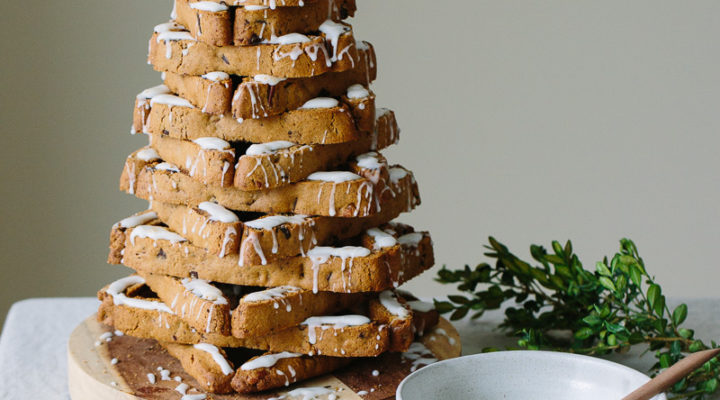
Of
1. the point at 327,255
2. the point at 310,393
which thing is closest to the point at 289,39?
the point at 327,255

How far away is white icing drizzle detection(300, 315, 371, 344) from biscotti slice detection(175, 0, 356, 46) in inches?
18.5

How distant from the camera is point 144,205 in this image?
3.45m

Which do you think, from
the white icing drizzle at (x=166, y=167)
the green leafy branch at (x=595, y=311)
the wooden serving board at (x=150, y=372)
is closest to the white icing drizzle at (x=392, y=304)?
the wooden serving board at (x=150, y=372)

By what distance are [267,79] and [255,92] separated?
0.03 meters

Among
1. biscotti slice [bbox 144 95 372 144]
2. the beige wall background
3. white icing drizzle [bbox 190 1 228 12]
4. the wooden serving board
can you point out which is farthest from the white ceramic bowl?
the beige wall background

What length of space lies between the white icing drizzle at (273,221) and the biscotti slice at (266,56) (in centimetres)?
23

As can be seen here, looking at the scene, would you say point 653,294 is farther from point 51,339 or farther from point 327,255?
point 51,339

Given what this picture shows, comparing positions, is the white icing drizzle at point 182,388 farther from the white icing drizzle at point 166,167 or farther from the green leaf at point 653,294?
the green leaf at point 653,294

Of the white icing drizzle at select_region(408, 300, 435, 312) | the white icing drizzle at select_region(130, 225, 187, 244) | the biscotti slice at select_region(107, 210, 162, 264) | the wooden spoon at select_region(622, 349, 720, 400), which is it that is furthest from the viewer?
the white icing drizzle at select_region(408, 300, 435, 312)

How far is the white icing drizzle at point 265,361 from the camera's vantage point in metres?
1.46

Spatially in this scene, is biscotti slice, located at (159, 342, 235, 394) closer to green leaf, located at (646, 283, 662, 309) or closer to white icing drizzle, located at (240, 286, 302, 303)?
white icing drizzle, located at (240, 286, 302, 303)

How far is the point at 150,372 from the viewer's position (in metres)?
1.55

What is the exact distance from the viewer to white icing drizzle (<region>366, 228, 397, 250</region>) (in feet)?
5.01

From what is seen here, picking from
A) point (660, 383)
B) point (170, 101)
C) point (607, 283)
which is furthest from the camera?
point (607, 283)
